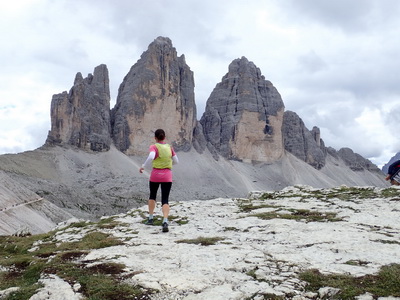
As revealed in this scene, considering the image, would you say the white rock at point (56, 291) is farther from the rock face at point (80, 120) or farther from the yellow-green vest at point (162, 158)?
the rock face at point (80, 120)

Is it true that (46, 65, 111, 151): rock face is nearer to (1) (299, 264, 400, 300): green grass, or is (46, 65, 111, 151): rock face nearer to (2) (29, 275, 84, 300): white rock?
(2) (29, 275, 84, 300): white rock

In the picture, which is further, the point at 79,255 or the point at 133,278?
the point at 79,255

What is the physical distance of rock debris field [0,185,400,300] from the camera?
6109mm

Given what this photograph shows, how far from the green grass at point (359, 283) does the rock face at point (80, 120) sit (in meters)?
160

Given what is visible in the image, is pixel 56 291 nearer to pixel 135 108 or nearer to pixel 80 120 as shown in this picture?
pixel 80 120

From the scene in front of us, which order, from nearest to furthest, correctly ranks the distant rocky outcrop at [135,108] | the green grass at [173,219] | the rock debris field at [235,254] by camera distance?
the rock debris field at [235,254], the green grass at [173,219], the distant rocky outcrop at [135,108]

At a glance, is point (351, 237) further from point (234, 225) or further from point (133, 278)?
point (133, 278)

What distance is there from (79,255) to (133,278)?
290cm

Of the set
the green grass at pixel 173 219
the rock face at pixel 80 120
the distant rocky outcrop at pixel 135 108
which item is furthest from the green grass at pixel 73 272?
the distant rocky outcrop at pixel 135 108

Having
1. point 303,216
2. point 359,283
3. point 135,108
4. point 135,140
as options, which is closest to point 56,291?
point 359,283

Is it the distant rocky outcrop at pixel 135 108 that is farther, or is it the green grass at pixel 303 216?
the distant rocky outcrop at pixel 135 108

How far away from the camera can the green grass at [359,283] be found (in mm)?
5602

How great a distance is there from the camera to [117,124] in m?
172

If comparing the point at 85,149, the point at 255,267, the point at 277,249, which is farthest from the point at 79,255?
the point at 85,149
